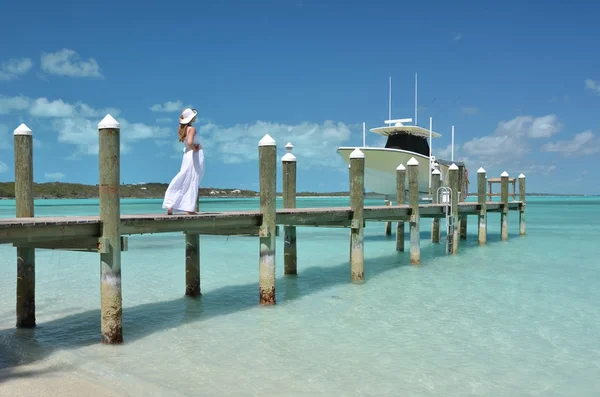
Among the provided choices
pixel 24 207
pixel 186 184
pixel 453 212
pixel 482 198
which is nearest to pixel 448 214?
pixel 453 212

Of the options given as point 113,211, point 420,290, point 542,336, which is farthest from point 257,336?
point 420,290

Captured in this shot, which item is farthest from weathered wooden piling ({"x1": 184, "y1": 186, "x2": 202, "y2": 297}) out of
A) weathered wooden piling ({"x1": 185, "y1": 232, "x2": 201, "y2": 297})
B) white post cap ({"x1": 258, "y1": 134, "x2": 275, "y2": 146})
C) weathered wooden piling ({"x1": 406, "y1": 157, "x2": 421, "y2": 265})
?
weathered wooden piling ({"x1": 406, "y1": 157, "x2": 421, "y2": 265})

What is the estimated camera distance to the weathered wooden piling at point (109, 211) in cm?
728

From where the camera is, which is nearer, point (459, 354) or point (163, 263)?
point (459, 354)

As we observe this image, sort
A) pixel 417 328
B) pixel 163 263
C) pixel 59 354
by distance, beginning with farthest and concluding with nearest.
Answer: pixel 163 263
pixel 417 328
pixel 59 354

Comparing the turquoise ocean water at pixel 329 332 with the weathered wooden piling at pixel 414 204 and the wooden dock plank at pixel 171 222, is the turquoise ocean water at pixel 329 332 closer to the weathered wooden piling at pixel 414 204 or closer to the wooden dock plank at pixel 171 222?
the weathered wooden piling at pixel 414 204

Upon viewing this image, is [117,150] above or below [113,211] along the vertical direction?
above

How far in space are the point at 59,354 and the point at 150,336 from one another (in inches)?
54.8

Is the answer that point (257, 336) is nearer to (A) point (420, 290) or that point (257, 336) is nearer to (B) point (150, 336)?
(B) point (150, 336)

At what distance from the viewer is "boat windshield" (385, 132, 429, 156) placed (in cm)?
2817

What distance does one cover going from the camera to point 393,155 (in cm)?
2609

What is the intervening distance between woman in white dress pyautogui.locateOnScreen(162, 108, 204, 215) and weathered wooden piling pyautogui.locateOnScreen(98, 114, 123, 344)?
4.55ft

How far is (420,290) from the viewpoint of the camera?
12453 millimetres

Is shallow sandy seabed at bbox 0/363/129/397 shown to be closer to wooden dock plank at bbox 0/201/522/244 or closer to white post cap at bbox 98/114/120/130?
wooden dock plank at bbox 0/201/522/244
